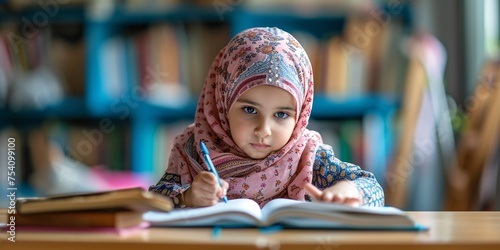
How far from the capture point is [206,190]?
1248mm

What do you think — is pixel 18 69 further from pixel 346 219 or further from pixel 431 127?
pixel 346 219

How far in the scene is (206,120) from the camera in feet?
4.93

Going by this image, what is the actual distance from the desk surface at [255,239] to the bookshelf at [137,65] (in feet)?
8.80

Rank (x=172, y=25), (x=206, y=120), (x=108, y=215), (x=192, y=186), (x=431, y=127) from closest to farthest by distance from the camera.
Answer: (x=108, y=215)
(x=192, y=186)
(x=206, y=120)
(x=431, y=127)
(x=172, y=25)

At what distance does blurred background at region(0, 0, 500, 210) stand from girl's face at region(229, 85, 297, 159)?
2106 millimetres

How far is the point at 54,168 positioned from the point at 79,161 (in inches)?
14.8

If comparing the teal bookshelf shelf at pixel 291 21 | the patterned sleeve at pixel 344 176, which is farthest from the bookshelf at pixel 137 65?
the patterned sleeve at pixel 344 176

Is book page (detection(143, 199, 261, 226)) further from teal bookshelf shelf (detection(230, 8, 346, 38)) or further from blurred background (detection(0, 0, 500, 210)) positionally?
teal bookshelf shelf (detection(230, 8, 346, 38))

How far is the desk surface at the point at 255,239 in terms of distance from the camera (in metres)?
0.93

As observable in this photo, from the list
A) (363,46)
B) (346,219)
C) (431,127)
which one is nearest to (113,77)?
(363,46)

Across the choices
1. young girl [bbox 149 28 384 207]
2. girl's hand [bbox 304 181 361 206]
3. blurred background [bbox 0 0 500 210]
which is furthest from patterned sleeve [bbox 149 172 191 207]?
blurred background [bbox 0 0 500 210]

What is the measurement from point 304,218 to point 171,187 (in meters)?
0.38

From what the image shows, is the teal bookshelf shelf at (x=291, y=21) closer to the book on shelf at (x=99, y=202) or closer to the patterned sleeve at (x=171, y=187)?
the patterned sleeve at (x=171, y=187)

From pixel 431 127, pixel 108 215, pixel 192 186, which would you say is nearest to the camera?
pixel 108 215
